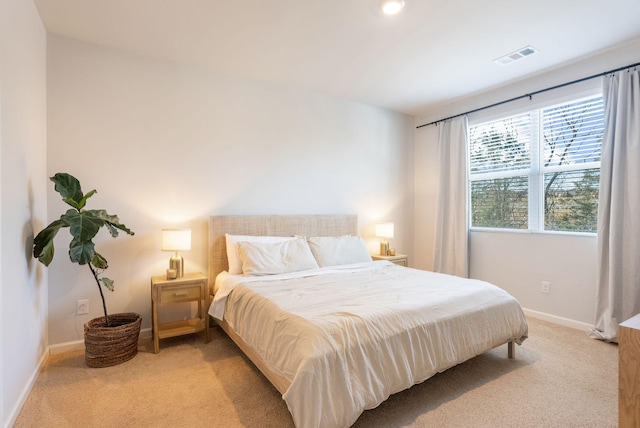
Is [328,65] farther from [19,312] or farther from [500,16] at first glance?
[19,312]

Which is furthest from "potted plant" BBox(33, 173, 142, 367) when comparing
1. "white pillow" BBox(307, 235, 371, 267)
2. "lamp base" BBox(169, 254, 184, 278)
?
"white pillow" BBox(307, 235, 371, 267)

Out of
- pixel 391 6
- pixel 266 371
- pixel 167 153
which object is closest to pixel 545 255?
pixel 391 6

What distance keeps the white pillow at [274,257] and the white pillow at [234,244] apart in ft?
0.26

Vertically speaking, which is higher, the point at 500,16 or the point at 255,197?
the point at 500,16

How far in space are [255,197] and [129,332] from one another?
1750mm

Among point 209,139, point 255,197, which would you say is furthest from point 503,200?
point 209,139

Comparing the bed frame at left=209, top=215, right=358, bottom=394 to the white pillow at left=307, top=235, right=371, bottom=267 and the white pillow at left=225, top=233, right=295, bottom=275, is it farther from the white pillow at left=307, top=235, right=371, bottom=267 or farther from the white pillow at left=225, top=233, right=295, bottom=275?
the white pillow at left=307, top=235, right=371, bottom=267

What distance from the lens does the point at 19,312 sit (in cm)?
197

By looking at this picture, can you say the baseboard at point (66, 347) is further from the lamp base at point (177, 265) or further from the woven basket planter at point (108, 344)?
the lamp base at point (177, 265)

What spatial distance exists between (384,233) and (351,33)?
2.46 metres

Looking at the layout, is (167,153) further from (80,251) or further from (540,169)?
(540,169)

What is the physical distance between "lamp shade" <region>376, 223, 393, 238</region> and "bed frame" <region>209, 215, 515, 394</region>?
33 centimetres

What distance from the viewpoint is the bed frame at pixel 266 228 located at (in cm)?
321

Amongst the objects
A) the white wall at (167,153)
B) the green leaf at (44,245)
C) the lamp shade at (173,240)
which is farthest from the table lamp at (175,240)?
the green leaf at (44,245)
